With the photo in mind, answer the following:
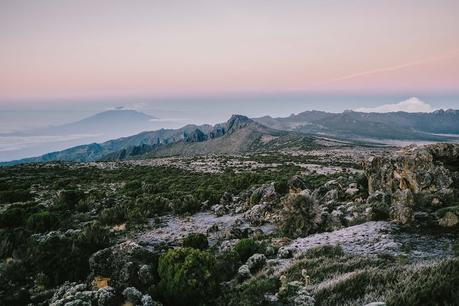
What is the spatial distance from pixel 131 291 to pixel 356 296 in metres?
5.37

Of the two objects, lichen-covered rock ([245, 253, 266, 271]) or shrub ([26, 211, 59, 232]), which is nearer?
lichen-covered rock ([245, 253, 266, 271])

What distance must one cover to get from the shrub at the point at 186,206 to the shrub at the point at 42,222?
24.6ft

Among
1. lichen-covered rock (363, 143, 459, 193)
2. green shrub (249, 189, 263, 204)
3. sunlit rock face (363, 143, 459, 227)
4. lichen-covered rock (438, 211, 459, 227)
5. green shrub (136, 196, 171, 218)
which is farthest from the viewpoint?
green shrub (249, 189, 263, 204)

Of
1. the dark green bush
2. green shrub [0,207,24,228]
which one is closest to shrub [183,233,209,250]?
green shrub [0,207,24,228]

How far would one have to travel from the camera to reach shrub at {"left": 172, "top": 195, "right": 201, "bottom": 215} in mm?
22188

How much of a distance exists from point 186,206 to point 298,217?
1003cm

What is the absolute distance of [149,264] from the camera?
10.1 metres

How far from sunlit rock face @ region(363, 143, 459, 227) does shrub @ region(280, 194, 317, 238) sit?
3.59m

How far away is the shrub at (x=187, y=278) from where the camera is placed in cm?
838

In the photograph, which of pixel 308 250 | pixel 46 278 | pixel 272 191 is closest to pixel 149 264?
pixel 46 278

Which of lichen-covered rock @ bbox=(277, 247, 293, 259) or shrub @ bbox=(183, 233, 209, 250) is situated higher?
lichen-covered rock @ bbox=(277, 247, 293, 259)

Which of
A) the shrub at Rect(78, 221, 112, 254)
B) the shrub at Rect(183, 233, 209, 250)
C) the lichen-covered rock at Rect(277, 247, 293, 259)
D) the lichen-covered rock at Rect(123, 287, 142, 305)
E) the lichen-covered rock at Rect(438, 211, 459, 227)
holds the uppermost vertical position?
the lichen-covered rock at Rect(438, 211, 459, 227)

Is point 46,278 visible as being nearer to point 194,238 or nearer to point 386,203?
point 194,238

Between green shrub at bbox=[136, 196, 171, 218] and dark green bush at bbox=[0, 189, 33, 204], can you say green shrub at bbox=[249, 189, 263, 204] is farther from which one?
dark green bush at bbox=[0, 189, 33, 204]
